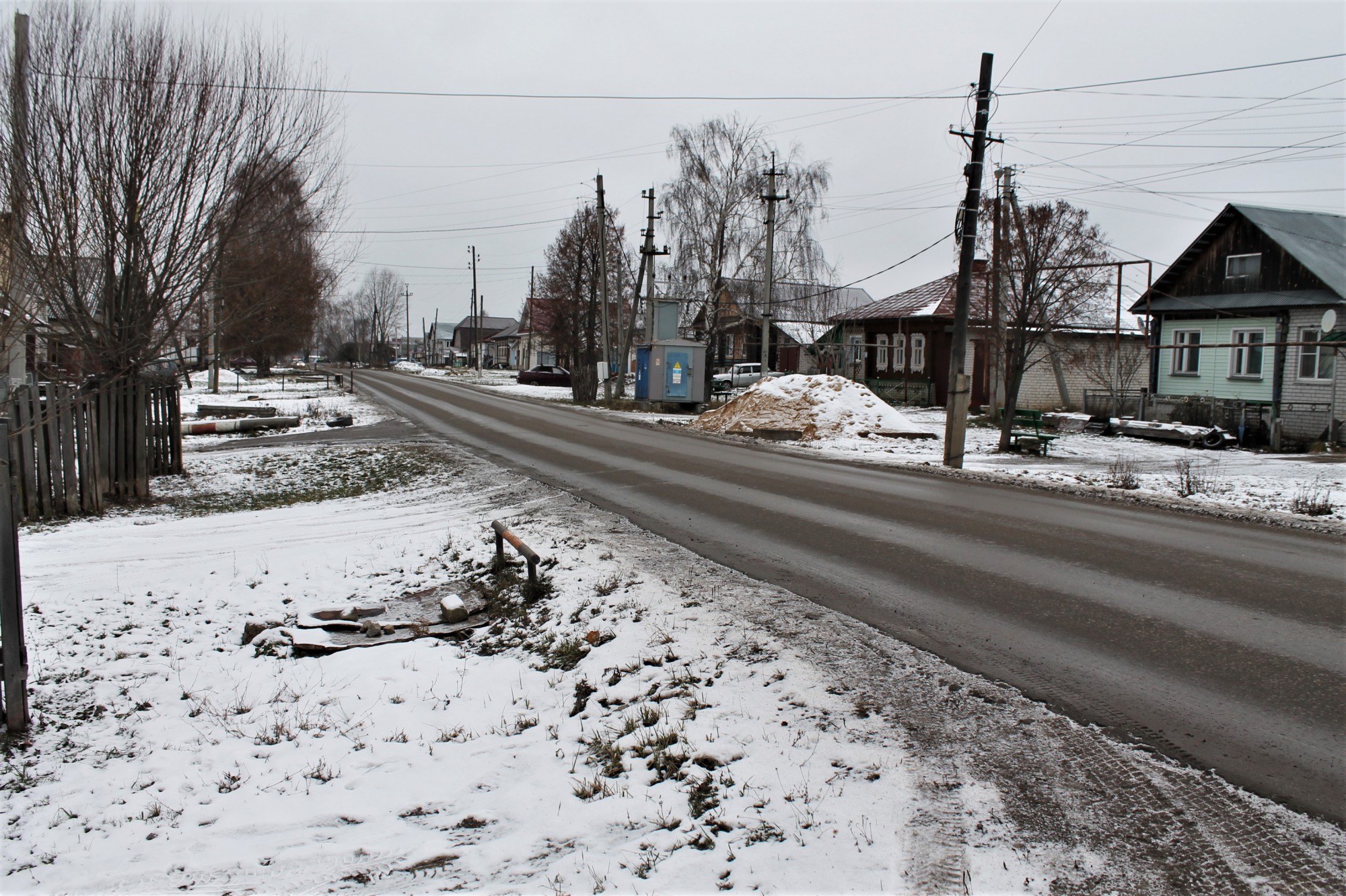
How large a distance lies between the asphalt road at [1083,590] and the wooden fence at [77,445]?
18.1 feet

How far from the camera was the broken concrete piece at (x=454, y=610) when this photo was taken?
263 inches

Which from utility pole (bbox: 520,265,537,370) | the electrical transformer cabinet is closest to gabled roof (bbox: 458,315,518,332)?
utility pole (bbox: 520,265,537,370)

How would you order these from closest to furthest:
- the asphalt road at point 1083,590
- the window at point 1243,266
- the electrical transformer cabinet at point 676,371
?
the asphalt road at point 1083,590
the window at point 1243,266
the electrical transformer cabinet at point 676,371

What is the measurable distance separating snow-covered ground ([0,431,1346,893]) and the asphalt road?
1.22 ft

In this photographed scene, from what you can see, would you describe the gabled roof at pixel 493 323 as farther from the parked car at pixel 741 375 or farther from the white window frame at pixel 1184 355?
the white window frame at pixel 1184 355

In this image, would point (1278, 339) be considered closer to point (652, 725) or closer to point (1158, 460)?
point (1158, 460)

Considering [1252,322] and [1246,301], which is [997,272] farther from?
[1252,322]

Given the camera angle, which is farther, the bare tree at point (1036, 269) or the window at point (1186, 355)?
the window at point (1186, 355)

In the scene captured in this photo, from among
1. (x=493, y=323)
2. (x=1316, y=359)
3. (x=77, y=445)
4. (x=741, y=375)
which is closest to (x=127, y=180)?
(x=77, y=445)

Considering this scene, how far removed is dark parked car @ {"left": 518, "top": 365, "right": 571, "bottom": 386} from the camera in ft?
188

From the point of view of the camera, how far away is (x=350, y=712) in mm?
5152

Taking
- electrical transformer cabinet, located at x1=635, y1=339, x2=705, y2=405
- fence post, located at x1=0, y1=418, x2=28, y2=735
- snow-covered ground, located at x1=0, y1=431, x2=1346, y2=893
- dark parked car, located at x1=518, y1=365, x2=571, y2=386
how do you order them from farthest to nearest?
dark parked car, located at x1=518, y1=365, x2=571, y2=386, electrical transformer cabinet, located at x1=635, y1=339, x2=705, y2=405, fence post, located at x1=0, y1=418, x2=28, y2=735, snow-covered ground, located at x1=0, y1=431, x2=1346, y2=893

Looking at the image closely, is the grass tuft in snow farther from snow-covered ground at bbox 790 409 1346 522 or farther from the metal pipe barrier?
the metal pipe barrier

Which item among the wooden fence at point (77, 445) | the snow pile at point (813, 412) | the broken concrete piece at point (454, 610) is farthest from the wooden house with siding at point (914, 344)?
the broken concrete piece at point (454, 610)
